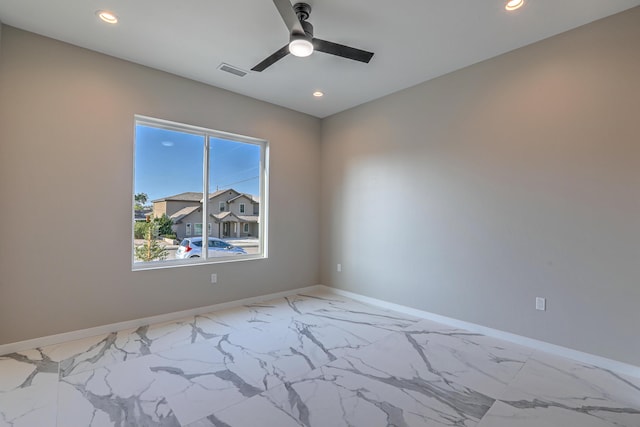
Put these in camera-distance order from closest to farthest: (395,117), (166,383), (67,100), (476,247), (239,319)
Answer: (166,383) → (67,100) → (476,247) → (239,319) → (395,117)

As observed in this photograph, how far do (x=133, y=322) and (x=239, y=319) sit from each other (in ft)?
3.62

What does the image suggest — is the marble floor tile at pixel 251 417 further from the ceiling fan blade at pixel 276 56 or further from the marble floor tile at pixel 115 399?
the ceiling fan blade at pixel 276 56

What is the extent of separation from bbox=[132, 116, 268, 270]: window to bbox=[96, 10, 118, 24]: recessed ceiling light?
99 centimetres

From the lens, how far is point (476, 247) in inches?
128

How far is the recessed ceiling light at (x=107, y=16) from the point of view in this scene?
249 cm

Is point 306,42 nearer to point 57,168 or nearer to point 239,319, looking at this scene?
point 57,168

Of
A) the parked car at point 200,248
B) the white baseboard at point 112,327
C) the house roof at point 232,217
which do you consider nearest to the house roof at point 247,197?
the house roof at point 232,217

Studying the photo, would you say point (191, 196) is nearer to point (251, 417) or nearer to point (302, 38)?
point (302, 38)

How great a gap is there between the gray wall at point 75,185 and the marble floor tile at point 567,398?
10.6 ft

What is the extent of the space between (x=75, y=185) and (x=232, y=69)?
78.4 inches

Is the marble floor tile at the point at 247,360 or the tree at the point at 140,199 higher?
the tree at the point at 140,199

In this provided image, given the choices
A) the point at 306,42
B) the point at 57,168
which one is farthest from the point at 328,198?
the point at 57,168

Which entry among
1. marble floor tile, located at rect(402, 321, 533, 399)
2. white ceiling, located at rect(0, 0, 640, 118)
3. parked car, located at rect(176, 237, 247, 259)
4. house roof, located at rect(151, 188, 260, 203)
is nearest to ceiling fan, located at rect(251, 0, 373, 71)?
white ceiling, located at rect(0, 0, 640, 118)

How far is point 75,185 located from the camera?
2.97 m
